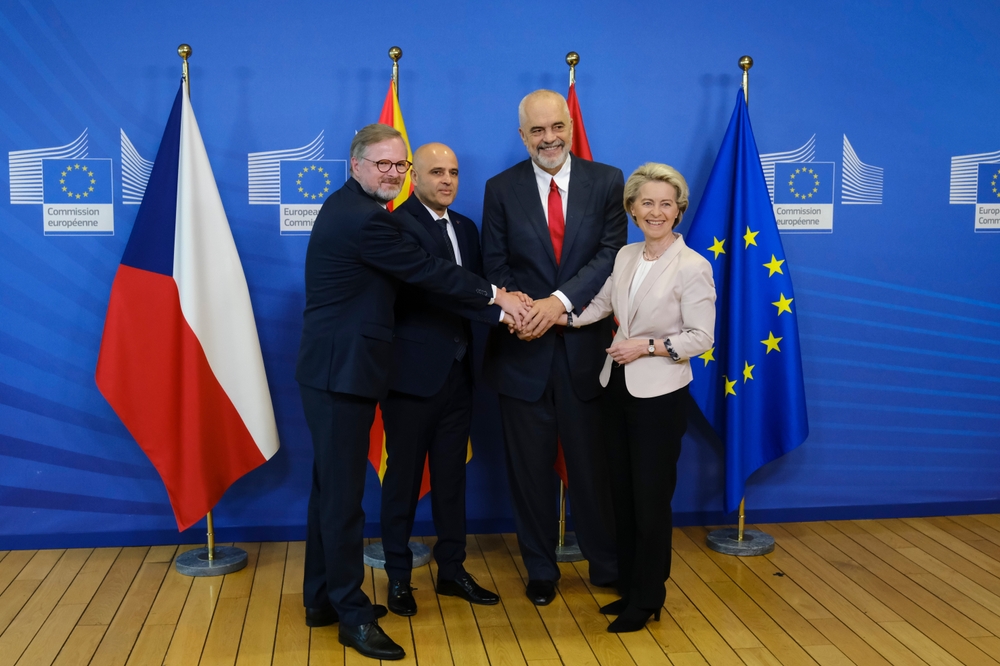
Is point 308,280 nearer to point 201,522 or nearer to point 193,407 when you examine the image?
point 193,407

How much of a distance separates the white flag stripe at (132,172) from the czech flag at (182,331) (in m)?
0.29

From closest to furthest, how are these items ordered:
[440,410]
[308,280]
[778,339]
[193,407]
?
[308,280] → [440,410] → [193,407] → [778,339]

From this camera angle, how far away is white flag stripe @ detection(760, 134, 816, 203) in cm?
425

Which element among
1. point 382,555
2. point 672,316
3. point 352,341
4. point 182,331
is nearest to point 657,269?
point 672,316

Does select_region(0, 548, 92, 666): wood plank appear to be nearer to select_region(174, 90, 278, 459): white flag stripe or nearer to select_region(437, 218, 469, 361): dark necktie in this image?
select_region(174, 90, 278, 459): white flag stripe

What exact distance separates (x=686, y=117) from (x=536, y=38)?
0.80 m

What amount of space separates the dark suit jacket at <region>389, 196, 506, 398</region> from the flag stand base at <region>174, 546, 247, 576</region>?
1.19 meters

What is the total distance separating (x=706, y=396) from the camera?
13.4 feet

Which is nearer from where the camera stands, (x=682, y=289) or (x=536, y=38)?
(x=682, y=289)

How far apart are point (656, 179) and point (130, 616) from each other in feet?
8.20

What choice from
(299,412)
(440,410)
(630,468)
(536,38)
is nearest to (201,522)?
(299,412)

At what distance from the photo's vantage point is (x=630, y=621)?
315cm

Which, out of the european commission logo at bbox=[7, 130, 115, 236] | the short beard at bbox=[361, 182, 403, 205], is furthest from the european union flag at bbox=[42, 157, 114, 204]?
the short beard at bbox=[361, 182, 403, 205]

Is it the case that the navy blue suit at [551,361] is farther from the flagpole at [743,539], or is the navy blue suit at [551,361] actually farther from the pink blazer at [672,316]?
the flagpole at [743,539]
